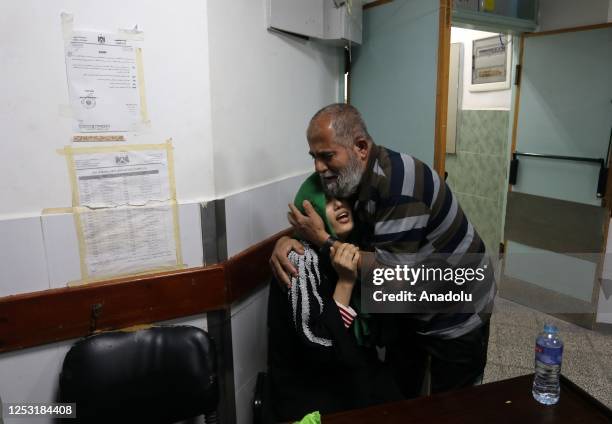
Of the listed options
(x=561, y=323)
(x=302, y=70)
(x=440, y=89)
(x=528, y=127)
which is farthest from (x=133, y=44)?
(x=561, y=323)

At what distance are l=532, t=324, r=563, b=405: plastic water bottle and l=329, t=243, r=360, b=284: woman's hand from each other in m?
0.55

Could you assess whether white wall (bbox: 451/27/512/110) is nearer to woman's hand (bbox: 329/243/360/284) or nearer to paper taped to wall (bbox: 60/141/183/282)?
woman's hand (bbox: 329/243/360/284)

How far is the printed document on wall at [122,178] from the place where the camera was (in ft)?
4.58

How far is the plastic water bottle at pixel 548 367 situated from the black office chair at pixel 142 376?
964mm

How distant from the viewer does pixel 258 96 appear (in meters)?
1.78

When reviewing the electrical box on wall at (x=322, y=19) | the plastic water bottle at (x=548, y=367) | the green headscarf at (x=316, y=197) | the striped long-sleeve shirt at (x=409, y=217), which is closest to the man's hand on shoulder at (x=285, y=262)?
the green headscarf at (x=316, y=197)

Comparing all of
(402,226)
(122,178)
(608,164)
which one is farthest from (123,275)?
(608,164)

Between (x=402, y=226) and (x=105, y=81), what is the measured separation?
1034 mm

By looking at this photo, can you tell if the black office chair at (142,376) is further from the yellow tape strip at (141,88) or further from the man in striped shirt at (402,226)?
the yellow tape strip at (141,88)

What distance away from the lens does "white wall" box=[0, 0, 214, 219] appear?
1258 millimetres

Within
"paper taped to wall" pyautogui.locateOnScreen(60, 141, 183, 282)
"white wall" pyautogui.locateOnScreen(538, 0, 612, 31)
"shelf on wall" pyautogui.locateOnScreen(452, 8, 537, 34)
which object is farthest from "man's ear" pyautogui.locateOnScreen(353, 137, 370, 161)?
"white wall" pyautogui.locateOnScreen(538, 0, 612, 31)

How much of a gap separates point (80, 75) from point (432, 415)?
4.56 feet

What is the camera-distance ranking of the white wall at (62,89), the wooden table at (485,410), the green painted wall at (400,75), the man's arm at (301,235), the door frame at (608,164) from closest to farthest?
the wooden table at (485,410)
the white wall at (62,89)
the man's arm at (301,235)
the green painted wall at (400,75)
the door frame at (608,164)

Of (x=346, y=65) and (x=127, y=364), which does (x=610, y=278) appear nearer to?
(x=346, y=65)
